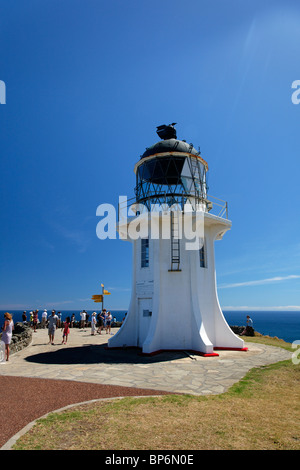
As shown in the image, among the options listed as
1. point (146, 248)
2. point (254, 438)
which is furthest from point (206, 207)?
point (254, 438)

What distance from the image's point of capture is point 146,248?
16.8 meters

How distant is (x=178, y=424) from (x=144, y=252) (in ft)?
36.9

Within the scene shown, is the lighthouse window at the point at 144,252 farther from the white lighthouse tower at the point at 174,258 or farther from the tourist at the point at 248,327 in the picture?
the tourist at the point at 248,327

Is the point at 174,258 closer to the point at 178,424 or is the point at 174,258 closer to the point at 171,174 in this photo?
the point at 171,174

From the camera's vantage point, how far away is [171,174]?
634 inches

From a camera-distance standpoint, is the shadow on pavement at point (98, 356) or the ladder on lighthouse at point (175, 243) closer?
the shadow on pavement at point (98, 356)

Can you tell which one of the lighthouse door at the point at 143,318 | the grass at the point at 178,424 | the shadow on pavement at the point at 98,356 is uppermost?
the lighthouse door at the point at 143,318

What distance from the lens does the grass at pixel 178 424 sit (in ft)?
16.6

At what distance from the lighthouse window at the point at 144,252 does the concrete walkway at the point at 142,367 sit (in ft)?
14.7

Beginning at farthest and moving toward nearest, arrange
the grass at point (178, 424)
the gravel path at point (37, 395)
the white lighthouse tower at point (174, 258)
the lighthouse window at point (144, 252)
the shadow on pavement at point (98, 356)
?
the lighthouse window at point (144, 252) → the white lighthouse tower at point (174, 258) → the shadow on pavement at point (98, 356) → the gravel path at point (37, 395) → the grass at point (178, 424)

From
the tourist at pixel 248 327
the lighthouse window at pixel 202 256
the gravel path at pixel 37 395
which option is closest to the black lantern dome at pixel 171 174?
the lighthouse window at pixel 202 256

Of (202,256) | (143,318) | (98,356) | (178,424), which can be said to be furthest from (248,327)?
(178,424)
